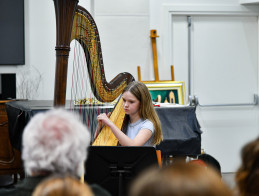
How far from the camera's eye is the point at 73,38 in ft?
7.62

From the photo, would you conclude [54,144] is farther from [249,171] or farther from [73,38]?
[73,38]

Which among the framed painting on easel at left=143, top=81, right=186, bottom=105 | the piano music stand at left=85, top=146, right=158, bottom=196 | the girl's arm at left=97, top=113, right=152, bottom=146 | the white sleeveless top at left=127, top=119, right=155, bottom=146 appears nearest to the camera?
the piano music stand at left=85, top=146, right=158, bottom=196

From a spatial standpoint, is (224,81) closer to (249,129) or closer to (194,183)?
(249,129)

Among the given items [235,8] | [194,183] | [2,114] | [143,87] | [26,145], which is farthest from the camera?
[235,8]

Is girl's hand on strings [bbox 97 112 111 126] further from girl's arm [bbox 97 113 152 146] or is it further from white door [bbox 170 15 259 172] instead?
white door [bbox 170 15 259 172]

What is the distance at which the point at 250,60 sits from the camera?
600 centimetres

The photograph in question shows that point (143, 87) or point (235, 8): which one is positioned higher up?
point (235, 8)

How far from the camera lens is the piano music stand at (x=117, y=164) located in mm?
2422

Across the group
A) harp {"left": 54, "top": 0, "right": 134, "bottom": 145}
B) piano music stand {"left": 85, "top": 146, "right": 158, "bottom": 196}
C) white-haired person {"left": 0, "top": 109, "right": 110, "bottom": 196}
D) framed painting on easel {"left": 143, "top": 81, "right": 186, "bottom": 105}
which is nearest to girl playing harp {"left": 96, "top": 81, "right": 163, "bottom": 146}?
harp {"left": 54, "top": 0, "right": 134, "bottom": 145}

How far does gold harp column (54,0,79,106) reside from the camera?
210 centimetres

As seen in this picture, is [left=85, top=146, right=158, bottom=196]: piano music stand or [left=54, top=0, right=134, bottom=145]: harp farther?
[left=85, top=146, right=158, bottom=196]: piano music stand

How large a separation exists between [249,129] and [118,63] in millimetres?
2150

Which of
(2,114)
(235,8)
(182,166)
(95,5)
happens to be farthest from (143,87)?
(235,8)

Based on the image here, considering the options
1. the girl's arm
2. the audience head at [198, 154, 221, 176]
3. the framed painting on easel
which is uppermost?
the framed painting on easel
